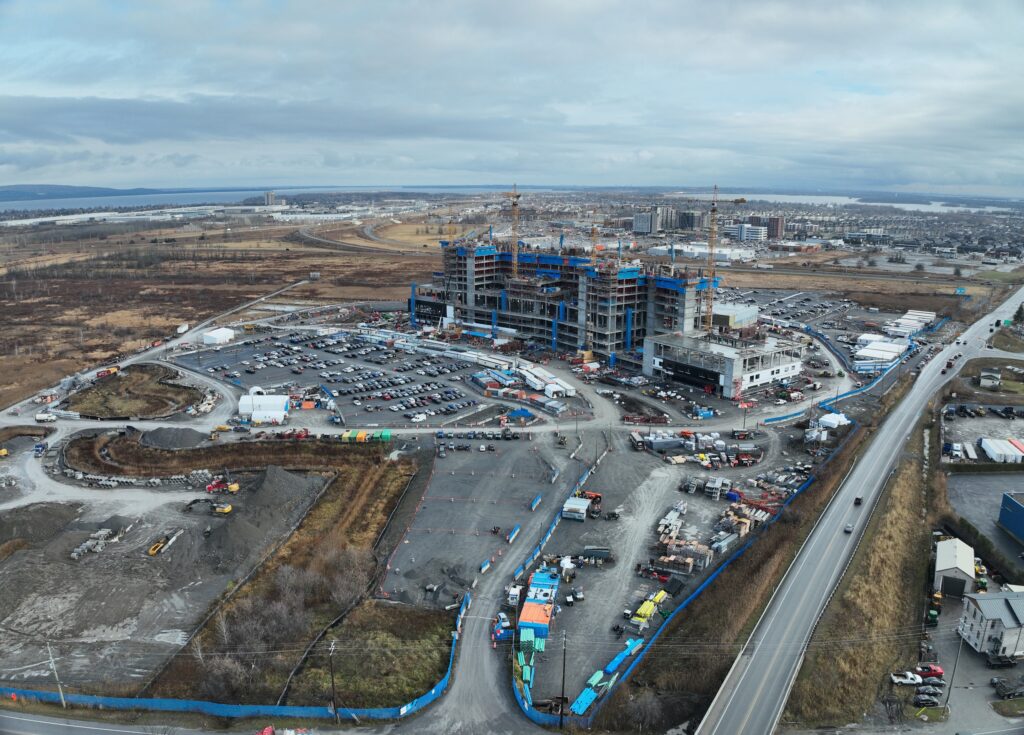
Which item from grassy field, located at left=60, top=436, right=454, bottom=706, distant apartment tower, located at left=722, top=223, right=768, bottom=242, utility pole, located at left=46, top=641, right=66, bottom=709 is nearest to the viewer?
utility pole, located at left=46, top=641, right=66, bottom=709

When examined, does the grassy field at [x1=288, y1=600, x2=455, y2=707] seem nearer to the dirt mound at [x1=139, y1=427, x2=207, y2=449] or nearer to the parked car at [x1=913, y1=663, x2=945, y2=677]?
the parked car at [x1=913, y1=663, x2=945, y2=677]

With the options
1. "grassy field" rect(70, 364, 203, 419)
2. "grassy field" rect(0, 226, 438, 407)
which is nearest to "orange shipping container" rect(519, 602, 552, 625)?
"grassy field" rect(70, 364, 203, 419)

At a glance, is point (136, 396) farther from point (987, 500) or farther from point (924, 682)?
point (987, 500)

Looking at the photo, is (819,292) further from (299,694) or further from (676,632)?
(299,694)

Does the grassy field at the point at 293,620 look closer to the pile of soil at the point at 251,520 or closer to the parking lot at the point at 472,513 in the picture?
the pile of soil at the point at 251,520

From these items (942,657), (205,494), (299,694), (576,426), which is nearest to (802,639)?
(942,657)

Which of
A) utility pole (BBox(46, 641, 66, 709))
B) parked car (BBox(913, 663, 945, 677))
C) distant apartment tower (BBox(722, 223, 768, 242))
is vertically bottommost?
utility pole (BBox(46, 641, 66, 709))
